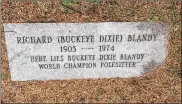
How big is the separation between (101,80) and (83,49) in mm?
351

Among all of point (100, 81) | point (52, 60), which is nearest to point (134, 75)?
point (100, 81)

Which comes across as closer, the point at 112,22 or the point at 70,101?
the point at 112,22

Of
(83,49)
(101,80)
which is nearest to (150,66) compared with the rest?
(101,80)

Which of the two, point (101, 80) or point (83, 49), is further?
point (101, 80)

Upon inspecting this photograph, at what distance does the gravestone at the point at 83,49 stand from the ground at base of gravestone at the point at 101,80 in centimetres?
5

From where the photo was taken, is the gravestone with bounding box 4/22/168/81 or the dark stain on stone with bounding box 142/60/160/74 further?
the dark stain on stone with bounding box 142/60/160/74

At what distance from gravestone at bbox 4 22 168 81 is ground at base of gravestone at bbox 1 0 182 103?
0.05m

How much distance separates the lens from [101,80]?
10.5 feet

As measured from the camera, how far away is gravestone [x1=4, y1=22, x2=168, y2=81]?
116 inches

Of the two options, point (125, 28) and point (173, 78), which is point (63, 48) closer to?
point (125, 28)

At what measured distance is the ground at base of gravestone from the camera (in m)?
2.92

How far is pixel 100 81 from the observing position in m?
3.21

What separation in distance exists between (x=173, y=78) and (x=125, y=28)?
63 cm

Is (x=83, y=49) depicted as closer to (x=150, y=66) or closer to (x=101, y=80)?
(x=101, y=80)
